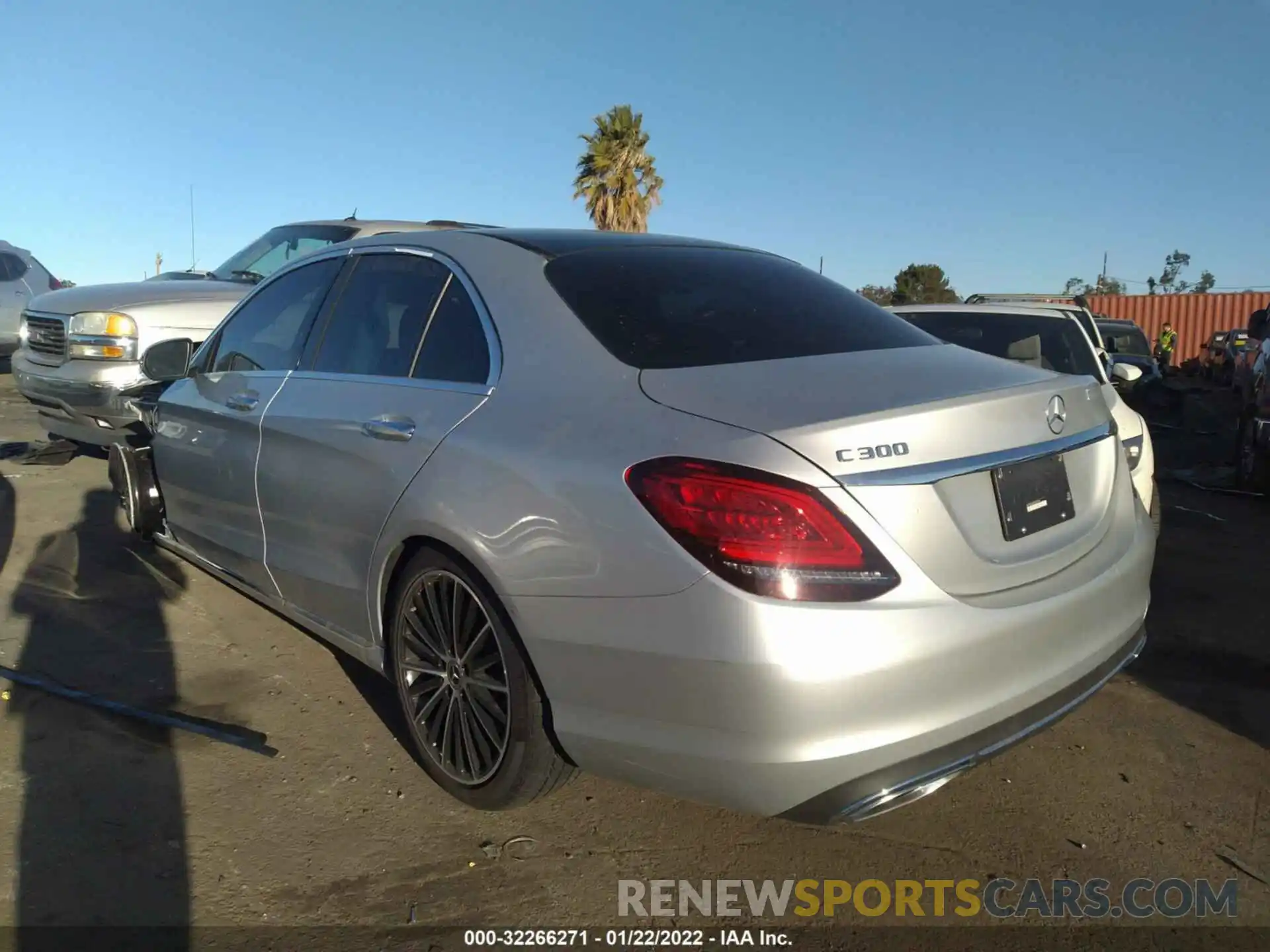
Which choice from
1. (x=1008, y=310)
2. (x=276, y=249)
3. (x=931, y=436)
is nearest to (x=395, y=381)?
(x=931, y=436)

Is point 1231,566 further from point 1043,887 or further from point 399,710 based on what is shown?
point 399,710

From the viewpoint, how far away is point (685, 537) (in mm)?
2152

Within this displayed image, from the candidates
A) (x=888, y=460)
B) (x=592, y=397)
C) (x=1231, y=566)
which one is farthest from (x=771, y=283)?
(x=1231, y=566)

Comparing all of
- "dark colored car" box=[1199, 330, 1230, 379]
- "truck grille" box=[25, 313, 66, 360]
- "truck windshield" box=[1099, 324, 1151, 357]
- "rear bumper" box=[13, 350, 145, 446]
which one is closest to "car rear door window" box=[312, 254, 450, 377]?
"rear bumper" box=[13, 350, 145, 446]

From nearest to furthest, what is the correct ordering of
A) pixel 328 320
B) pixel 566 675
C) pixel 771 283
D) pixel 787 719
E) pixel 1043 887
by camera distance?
pixel 787 719 → pixel 566 675 → pixel 1043 887 → pixel 771 283 → pixel 328 320

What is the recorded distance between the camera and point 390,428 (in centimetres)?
300

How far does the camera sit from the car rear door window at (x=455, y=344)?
9.52ft

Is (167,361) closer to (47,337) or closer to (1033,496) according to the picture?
(47,337)

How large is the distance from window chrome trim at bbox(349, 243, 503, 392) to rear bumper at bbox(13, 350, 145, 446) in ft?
11.8

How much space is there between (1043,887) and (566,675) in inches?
53.6

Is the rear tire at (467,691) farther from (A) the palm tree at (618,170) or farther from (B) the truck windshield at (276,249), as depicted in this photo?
(A) the palm tree at (618,170)

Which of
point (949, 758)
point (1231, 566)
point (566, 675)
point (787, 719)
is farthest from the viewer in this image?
point (1231, 566)

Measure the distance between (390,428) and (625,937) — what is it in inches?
60.9

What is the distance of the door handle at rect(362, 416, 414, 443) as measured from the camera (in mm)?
2930
